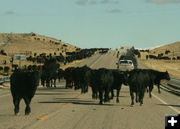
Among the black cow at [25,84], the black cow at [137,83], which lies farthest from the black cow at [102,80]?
the black cow at [25,84]

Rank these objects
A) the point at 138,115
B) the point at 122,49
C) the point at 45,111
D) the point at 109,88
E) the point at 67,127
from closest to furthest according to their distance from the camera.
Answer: the point at 67,127 < the point at 138,115 < the point at 45,111 < the point at 109,88 < the point at 122,49

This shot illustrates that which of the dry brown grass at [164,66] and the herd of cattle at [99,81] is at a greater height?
the herd of cattle at [99,81]

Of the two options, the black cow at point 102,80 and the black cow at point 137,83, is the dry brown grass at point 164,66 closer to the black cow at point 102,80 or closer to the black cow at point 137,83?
the black cow at point 137,83

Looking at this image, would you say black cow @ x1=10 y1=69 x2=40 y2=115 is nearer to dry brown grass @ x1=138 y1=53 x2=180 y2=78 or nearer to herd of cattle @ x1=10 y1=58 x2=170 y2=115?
herd of cattle @ x1=10 y1=58 x2=170 y2=115

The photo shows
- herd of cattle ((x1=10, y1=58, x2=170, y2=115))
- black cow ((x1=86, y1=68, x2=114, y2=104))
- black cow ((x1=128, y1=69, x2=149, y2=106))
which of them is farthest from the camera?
black cow ((x1=86, y1=68, x2=114, y2=104))

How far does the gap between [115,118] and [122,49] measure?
173 ft

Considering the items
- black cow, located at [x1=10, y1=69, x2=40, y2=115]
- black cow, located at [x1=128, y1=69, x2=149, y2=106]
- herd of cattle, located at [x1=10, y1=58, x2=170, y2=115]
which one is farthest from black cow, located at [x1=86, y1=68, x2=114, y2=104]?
black cow, located at [x1=10, y1=69, x2=40, y2=115]

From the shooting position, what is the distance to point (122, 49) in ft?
223

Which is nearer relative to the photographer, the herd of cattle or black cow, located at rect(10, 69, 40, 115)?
black cow, located at rect(10, 69, 40, 115)

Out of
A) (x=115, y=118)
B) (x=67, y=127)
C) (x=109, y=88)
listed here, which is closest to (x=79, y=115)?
(x=115, y=118)

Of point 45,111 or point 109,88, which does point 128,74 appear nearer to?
point 109,88

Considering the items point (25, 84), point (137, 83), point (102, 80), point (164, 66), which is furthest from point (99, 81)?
point (164, 66)

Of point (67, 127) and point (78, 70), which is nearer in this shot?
point (67, 127)

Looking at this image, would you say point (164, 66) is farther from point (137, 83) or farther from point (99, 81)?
point (99, 81)
